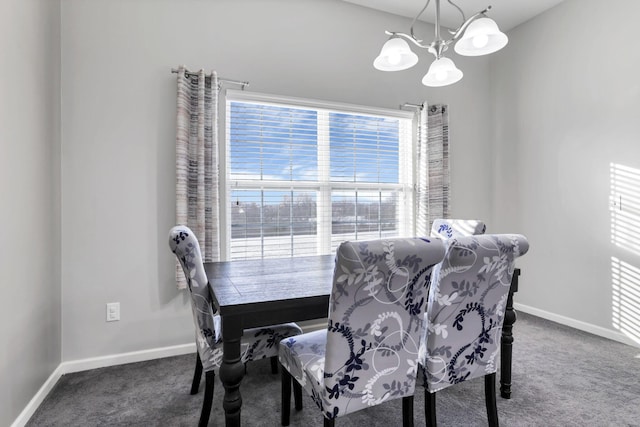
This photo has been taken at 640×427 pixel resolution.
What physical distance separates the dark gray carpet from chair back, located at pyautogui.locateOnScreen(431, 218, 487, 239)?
93cm

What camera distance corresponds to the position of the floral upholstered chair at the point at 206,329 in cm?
145

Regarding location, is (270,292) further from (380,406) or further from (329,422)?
(380,406)

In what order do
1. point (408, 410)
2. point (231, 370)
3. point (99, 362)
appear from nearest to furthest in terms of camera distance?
1. point (231, 370)
2. point (408, 410)
3. point (99, 362)

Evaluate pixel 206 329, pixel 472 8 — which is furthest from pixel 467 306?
pixel 472 8

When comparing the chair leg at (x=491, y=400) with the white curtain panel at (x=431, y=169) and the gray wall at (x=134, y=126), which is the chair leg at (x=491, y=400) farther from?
the gray wall at (x=134, y=126)

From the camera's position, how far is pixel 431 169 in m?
3.21

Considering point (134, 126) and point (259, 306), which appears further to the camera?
point (134, 126)

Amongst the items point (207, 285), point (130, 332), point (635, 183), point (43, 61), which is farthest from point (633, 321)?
point (43, 61)

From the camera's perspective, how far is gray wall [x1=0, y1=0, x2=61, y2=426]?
4.96ft

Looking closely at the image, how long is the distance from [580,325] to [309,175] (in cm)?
268

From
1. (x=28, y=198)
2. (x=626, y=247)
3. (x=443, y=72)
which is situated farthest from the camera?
(x=626, y=247)

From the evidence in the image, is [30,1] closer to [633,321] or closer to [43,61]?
[43,61]

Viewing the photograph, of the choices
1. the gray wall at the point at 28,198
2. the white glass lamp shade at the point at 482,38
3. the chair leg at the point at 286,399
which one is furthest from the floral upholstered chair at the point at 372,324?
the gray wall at the point at 28,198

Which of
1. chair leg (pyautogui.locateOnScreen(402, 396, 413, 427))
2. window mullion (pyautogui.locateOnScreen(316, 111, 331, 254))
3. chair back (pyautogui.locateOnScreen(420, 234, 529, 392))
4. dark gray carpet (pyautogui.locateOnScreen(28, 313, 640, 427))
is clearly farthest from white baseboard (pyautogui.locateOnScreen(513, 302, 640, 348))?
chair leg (pyautogui.locateOnScreen(402, 396, 413, 427))
